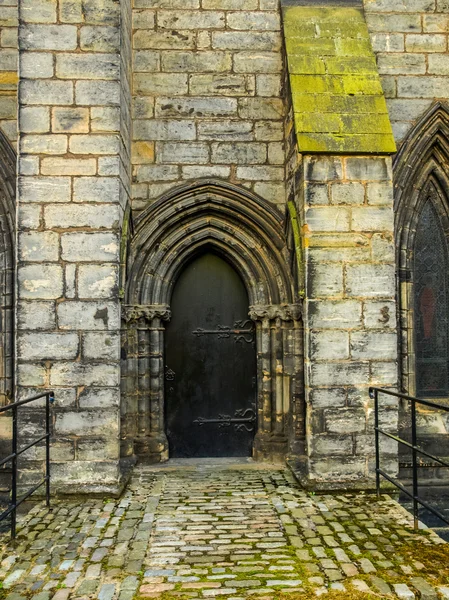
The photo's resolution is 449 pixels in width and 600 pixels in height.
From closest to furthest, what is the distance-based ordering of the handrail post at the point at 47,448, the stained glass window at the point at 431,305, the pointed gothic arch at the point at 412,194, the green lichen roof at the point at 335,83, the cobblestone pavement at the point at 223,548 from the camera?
the cobblestone pavement at the point at 223,548 → the handrail post at the point at 47,448 → the green lichen roof at the point at 335,83 → the pointed gothic arch at the point at 412,194 → the stained glass window at the point at 431,305

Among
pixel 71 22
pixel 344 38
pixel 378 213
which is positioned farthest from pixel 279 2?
pixel 378 213

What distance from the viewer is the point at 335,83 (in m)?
5.28

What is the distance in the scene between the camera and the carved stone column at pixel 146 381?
5676mm

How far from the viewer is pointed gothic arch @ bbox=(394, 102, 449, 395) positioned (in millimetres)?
5941

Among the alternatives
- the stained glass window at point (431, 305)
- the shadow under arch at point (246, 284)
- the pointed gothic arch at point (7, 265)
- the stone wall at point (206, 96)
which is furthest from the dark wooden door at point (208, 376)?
the stained glass window at point (431, 305)

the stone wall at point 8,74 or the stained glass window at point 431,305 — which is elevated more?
the stone wall at point 8,74

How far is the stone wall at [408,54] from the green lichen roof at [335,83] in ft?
1.20

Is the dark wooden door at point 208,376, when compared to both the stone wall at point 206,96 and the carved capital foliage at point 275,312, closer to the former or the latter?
the carved capital foliage at point 275,312

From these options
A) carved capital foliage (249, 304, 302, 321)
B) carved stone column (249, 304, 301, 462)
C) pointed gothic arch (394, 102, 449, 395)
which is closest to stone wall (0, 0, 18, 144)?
carved capital foliage (249, 304, 302, 321)

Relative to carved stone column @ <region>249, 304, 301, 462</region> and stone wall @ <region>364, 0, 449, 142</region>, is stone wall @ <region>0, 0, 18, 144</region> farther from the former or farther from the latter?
stone wall @ <region>364, 0, 449, 142</region>

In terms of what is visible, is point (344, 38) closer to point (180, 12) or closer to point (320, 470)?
point (180, 12)

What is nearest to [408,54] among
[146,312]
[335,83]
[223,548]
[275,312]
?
[335,83]

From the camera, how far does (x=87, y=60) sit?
4.93m

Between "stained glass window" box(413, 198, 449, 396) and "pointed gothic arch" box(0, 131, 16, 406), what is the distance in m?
4.46
